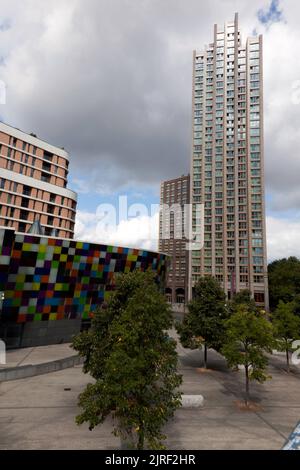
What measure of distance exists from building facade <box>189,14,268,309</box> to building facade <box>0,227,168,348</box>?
6216cm

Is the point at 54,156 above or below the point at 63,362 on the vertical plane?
above

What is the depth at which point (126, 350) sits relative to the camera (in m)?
11.2

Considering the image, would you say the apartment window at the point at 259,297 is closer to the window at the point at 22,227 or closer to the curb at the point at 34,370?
the window at the point at 22,227

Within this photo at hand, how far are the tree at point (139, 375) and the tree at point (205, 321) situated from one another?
608 inches

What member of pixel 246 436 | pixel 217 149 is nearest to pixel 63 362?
pixel 246 436

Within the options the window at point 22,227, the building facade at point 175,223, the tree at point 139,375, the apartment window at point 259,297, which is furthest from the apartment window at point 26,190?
the building facade at point 175,223

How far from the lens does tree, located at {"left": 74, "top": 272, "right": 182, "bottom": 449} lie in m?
10.5

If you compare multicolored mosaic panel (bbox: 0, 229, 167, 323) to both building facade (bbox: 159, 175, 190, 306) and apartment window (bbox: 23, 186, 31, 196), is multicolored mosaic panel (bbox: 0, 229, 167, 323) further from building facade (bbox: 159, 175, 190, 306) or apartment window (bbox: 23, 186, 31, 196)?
building facade (bbox: 159, 175, 190, 306)

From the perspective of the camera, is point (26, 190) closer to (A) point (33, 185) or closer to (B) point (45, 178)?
(A) point (33, 185)

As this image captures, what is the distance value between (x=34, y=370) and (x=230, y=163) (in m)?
93.9

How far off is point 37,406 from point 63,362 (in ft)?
32.8

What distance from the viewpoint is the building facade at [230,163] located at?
96438 millimetres
